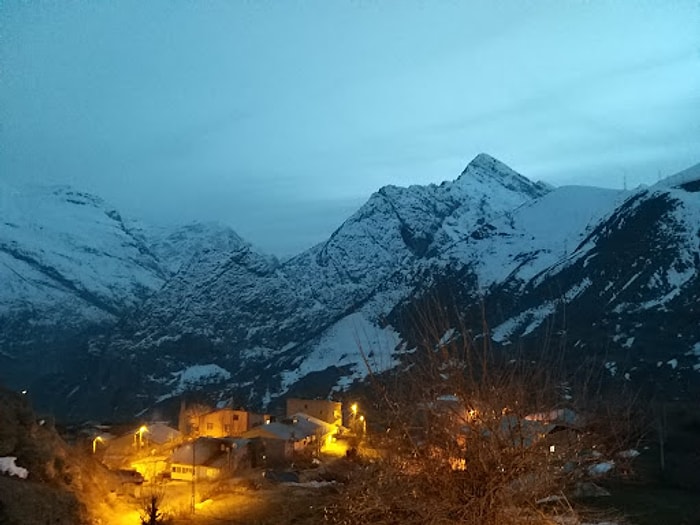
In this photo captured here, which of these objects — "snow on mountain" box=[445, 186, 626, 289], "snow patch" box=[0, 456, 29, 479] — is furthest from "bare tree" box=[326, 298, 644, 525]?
"snow on mountain" box=[445, 186, 626, 289]

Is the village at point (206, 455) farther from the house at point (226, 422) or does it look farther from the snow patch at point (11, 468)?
the snow patch at point (11, 468)

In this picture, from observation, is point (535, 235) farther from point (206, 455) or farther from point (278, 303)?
point (206, 455)

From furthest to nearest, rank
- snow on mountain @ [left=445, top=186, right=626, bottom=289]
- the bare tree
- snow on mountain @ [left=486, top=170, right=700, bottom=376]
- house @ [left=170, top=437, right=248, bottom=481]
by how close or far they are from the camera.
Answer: snow on mountain @ [left=445, top=186, right=626, bottom=289]
snow on mountain @ [left=486, top=170, right=700, bottom=376]
house @ [left=170, top=437, right=248, bottom=481]
the bare tree

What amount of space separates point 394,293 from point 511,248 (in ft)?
76.7

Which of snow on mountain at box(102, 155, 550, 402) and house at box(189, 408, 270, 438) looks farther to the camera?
snow on mountain at box(102, 155, 550, 402)

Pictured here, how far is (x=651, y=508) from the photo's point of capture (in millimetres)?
29719

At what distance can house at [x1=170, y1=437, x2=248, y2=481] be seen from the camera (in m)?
34.7

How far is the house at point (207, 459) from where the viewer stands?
34.7 m

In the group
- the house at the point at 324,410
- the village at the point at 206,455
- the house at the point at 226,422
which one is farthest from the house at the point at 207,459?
the house at the point at 324,410

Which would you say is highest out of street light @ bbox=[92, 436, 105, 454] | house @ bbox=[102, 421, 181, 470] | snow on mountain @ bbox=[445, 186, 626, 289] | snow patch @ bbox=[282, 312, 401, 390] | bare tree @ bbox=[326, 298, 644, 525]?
snow on mountain @ bbox=[445, 186, 626, 289]

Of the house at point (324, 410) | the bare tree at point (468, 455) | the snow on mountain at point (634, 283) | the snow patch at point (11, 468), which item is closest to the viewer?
the bare tree at point (468, 455)

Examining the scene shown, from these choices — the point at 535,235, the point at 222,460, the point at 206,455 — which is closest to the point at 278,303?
the point at 535,235

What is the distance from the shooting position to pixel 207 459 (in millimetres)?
35562

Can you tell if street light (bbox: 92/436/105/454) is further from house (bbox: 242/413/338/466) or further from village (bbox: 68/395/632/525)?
house (bbox: 242/413/338/466)
